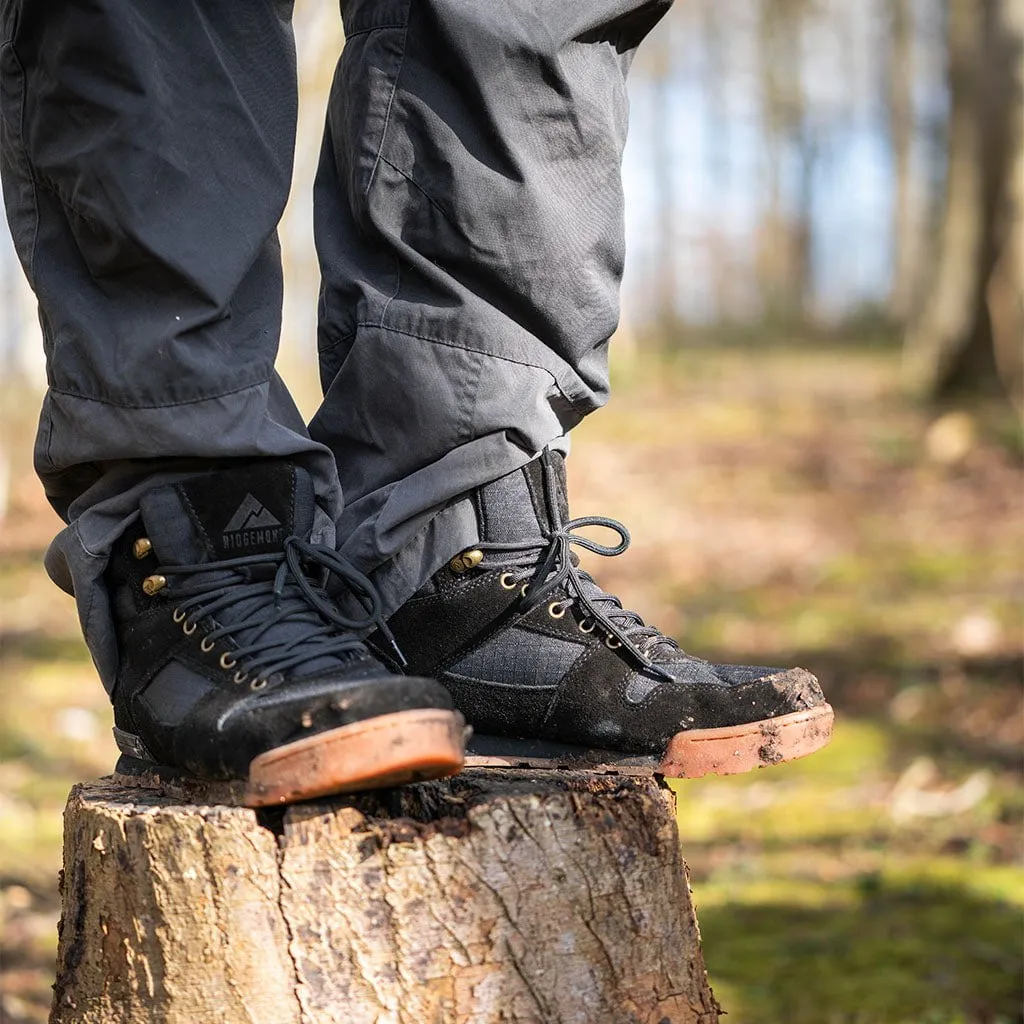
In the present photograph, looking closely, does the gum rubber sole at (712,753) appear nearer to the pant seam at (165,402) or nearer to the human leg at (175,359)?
the human leg at (175,359)

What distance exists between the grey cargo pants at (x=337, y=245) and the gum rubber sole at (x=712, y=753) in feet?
0.88

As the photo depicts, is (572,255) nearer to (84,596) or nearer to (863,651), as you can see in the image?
(84,596)

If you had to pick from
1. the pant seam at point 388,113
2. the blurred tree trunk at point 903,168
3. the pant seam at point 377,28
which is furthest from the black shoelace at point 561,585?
the blurred tree trunk at point 903,168

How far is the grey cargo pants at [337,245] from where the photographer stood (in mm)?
1410

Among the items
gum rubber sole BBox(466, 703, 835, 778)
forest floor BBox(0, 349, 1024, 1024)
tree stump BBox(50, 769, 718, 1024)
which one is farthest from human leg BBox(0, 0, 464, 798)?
forest floor BBox(0, 349, 1024, 1024)

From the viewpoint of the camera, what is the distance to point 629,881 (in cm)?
143

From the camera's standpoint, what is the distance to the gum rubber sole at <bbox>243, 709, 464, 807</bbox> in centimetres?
128

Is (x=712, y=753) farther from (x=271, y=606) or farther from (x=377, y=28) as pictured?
→ (x=377, y=28)

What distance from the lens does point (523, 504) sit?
1661 mm

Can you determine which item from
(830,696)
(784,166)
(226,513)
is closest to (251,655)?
(226,513)

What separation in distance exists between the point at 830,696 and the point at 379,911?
321 centimetres

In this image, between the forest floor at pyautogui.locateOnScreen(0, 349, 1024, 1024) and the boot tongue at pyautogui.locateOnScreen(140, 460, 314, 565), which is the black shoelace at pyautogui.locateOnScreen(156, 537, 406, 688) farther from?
the forest floor at pyautogui.locateOnScreen(0, 349, 1024, 1024)

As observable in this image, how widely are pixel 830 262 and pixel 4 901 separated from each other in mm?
34695

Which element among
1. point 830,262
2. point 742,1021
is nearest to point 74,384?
point 742,1021
